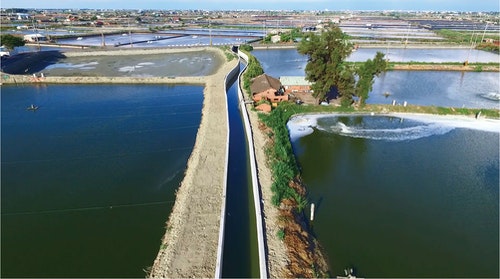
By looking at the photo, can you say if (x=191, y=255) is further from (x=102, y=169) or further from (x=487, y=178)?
(x=487, y=178)

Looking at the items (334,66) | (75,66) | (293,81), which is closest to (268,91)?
(293,81)

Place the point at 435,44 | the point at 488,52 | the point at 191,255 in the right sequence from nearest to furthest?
the point at 191,255 < the point at 488,52 < the point at 435,44

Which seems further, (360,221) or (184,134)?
(184,134)

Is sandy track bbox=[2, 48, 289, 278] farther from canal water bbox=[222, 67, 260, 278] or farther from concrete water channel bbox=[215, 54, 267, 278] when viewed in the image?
canal water bbox=[222, 67, 260, 278]

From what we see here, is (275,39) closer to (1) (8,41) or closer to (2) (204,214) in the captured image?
(1) (8,41)

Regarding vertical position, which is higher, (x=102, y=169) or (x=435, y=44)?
(x=435, y=44)

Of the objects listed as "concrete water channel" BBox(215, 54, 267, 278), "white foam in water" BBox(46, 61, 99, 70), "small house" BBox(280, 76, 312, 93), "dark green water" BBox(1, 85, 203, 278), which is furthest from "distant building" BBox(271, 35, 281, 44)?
"concrete water channel" BBox(215, 54, 267, 278)

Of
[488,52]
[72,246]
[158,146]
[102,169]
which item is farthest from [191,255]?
[488,52]
